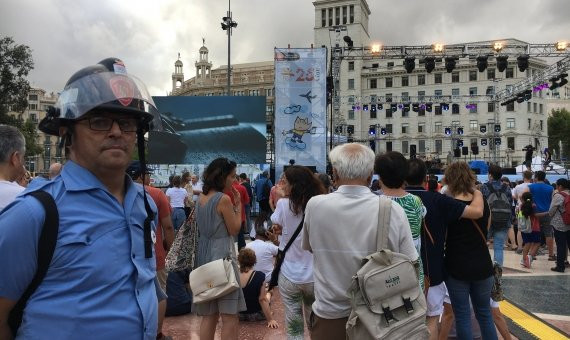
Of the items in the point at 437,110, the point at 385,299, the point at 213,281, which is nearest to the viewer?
the point at 385,299

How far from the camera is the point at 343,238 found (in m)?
2.64

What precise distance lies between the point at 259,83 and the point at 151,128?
10638cm

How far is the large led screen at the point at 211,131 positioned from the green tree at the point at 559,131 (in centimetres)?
7451

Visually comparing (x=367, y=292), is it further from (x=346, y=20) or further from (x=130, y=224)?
(x=346, y=20)

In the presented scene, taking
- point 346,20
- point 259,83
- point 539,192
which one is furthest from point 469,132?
point 539,192

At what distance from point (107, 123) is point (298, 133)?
1921cm

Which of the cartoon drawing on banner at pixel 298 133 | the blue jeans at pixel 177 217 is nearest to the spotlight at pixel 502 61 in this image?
the cartoon drawing on banner at pixel 298 133

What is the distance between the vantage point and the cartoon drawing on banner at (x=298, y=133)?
20.7 meters

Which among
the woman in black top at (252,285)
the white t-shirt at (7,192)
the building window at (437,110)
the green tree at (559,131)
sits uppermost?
the building window at (437,110)

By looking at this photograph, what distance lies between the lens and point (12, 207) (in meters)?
1.43

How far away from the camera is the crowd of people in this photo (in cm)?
147

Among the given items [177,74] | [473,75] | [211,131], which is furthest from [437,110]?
[177,74]

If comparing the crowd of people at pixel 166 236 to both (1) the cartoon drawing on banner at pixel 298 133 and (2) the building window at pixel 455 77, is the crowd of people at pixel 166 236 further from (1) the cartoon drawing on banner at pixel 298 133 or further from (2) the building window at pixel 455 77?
(2) the building window at pixel 455 77

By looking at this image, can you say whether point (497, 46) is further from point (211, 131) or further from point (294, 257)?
point (294, 257)
